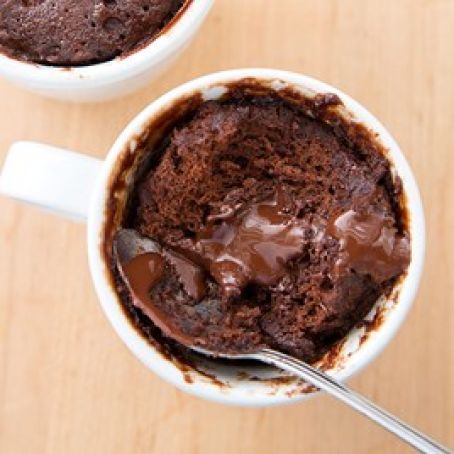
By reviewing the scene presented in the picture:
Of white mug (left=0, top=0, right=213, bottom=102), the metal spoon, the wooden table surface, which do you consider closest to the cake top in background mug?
white mug (left=0, top=0, right=213, bottom=102)

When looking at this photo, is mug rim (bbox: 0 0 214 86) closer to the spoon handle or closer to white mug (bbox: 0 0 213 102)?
white mug (bbox: 0 0 213 102)

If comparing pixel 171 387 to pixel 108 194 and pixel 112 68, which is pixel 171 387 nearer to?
pixel 108 194

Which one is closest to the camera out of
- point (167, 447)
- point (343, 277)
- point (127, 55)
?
point (343, 277)

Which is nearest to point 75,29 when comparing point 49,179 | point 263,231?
point 49,179

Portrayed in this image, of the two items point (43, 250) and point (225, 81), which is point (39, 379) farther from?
point (225, 81)

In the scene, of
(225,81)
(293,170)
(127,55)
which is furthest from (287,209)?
(127,55)

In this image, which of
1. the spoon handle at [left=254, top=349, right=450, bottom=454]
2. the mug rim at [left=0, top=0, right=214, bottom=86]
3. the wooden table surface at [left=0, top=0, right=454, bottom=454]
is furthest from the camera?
the wooden table surface at [left=0, top=0, right=454, bottom=454]
